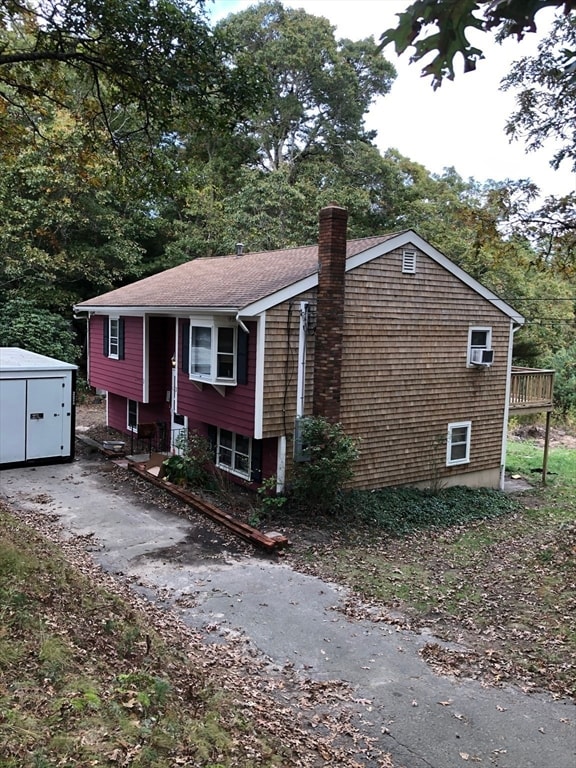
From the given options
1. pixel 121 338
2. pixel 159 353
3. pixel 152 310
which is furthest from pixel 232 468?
pixel 121 338

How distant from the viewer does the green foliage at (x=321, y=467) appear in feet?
36.3

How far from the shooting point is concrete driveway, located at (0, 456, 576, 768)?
16.0 feet

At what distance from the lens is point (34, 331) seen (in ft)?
73.1

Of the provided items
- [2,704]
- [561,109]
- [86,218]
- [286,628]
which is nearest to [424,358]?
[561,109]

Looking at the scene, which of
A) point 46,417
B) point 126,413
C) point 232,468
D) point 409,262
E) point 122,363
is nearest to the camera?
point 409,262

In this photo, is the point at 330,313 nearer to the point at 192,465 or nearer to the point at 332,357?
the point at 332,357

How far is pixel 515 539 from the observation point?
1172 centimetres

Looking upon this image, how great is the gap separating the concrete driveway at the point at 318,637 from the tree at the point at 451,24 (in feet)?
15.5

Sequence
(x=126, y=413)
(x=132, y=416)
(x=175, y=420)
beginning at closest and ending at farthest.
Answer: (x=175, y=420), (x=132, y=416), (x=126, y=413)

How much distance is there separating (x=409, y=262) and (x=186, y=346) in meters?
5.32

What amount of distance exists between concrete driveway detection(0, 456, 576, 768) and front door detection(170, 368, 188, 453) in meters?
3.00

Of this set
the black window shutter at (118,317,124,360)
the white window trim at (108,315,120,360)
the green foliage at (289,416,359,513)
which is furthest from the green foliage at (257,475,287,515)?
the white window trim at (108,315,120,360)

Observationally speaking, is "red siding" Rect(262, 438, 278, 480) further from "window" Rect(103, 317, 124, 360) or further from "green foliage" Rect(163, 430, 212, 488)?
"window" Rect(103, 317, 124, 360)

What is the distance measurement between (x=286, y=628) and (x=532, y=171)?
939 cm
